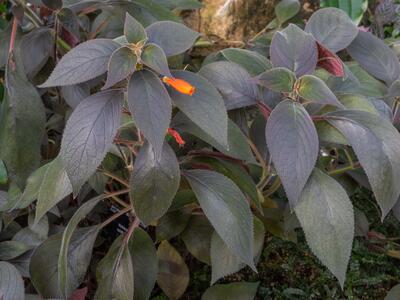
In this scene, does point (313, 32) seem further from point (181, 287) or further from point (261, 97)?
point (181, 287)

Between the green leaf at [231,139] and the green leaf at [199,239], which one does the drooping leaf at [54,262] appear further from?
the green leaf at [231,139]

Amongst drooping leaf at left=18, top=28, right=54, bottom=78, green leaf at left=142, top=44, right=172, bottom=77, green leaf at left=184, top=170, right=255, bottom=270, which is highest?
green leaf at left=142, top=44, right=172, bottom=77

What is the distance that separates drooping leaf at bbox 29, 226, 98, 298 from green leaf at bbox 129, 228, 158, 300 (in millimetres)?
89

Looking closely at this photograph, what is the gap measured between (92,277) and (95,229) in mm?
348

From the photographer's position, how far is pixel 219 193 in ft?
2.78

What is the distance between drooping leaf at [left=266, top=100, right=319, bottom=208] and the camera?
0.72 metres

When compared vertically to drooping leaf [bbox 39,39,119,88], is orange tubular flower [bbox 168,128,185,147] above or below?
below

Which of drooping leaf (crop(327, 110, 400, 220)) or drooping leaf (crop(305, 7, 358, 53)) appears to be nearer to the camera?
drooping leaf (crop(327, 110, 400, 220))

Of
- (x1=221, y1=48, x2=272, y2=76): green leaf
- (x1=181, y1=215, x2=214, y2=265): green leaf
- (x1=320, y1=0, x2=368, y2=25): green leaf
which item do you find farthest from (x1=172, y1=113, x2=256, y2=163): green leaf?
(x1=320, y1=0, x2=368, y2=25): green leaf

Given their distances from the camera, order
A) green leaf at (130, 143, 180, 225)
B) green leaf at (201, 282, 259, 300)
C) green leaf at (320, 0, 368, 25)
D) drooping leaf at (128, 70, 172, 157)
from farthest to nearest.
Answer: green leaf at (320, 0, 368, 25) < green leaf at (201, 282, 259, 300) < green leaf at (130, 143, 180, 225) < drooping leaf at (128, 70, 172, 157)

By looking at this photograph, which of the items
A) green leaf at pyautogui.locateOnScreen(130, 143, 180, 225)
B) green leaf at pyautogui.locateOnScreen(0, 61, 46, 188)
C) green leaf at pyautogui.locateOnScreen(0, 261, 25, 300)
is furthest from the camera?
green leaf at pyautogui.locateOnScreen(0, 61, 46, 188)

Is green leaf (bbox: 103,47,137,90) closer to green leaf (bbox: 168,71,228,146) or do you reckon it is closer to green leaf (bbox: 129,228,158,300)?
green leaf (bbox: 168,71,228,146)

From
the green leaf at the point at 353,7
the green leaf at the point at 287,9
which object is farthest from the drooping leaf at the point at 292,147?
the green leaf at the point at 353,7

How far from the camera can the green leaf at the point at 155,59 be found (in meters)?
0.71
